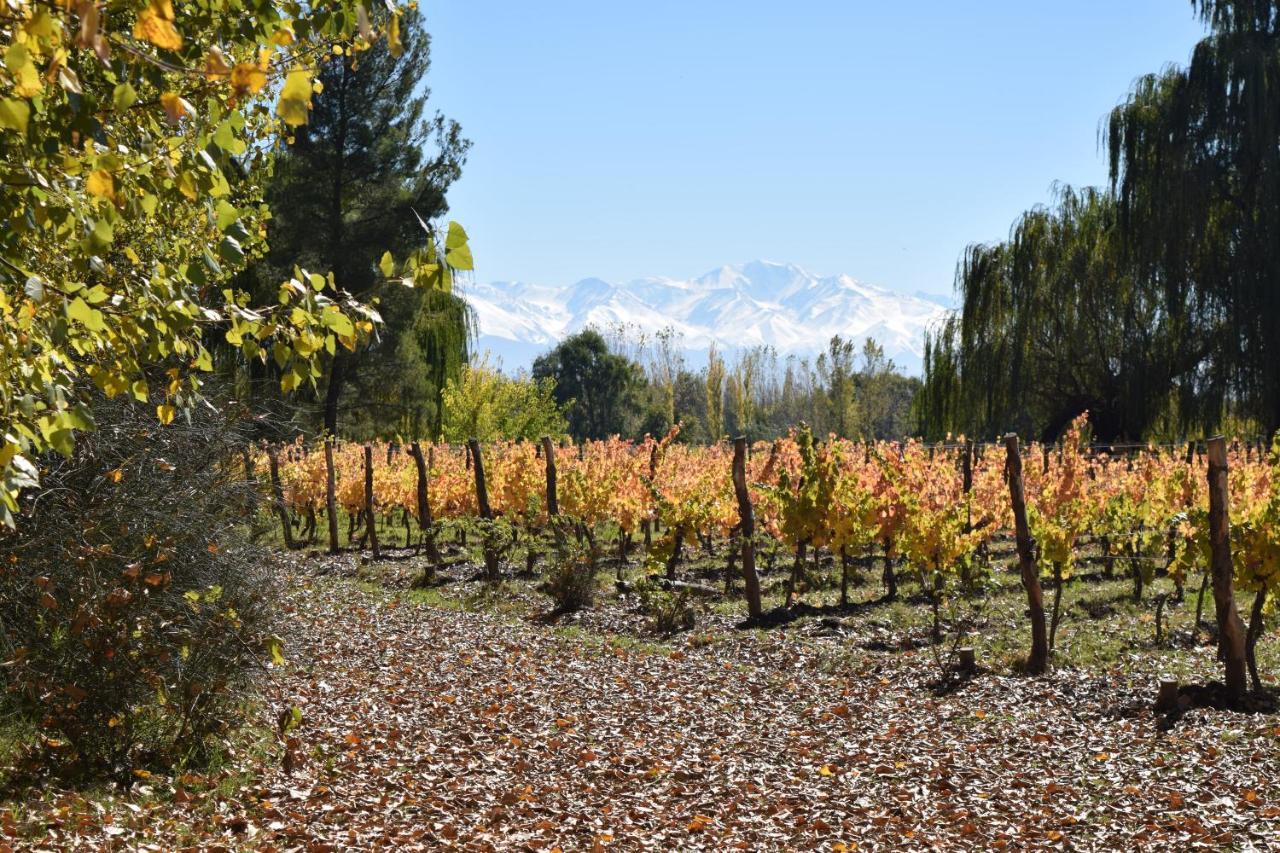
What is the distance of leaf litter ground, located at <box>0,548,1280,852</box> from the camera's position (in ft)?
18.4

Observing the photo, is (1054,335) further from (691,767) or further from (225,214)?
(225,214)

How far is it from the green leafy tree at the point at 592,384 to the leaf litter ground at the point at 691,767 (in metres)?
56.3

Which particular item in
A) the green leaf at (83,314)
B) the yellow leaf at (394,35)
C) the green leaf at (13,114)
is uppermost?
the yellow leaf at (394,35)

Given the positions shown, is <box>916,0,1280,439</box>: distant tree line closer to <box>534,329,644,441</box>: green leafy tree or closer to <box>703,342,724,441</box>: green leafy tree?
<box>703,342,724,441</box>: green leafy tree

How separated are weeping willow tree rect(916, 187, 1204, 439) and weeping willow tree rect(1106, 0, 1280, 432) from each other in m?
0.79

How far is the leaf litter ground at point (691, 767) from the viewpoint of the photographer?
18.4 ft

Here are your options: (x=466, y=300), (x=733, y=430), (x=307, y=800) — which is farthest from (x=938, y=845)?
(x=733, y=430)

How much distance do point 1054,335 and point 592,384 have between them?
4406cm

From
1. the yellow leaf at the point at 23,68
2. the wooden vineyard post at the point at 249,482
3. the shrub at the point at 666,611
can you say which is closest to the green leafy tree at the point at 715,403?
the shrub at the point at 666,611

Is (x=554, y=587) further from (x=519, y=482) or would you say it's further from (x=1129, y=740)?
(x=1129, y=740)

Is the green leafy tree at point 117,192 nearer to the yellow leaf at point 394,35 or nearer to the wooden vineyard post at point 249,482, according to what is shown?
the yellow leaf at point 394,35

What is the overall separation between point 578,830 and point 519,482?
13156mm

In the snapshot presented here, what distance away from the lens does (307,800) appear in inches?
231

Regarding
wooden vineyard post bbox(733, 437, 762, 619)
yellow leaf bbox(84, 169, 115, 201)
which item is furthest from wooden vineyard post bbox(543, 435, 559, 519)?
yellow leaf bbox(84, 169, 115, 201)
